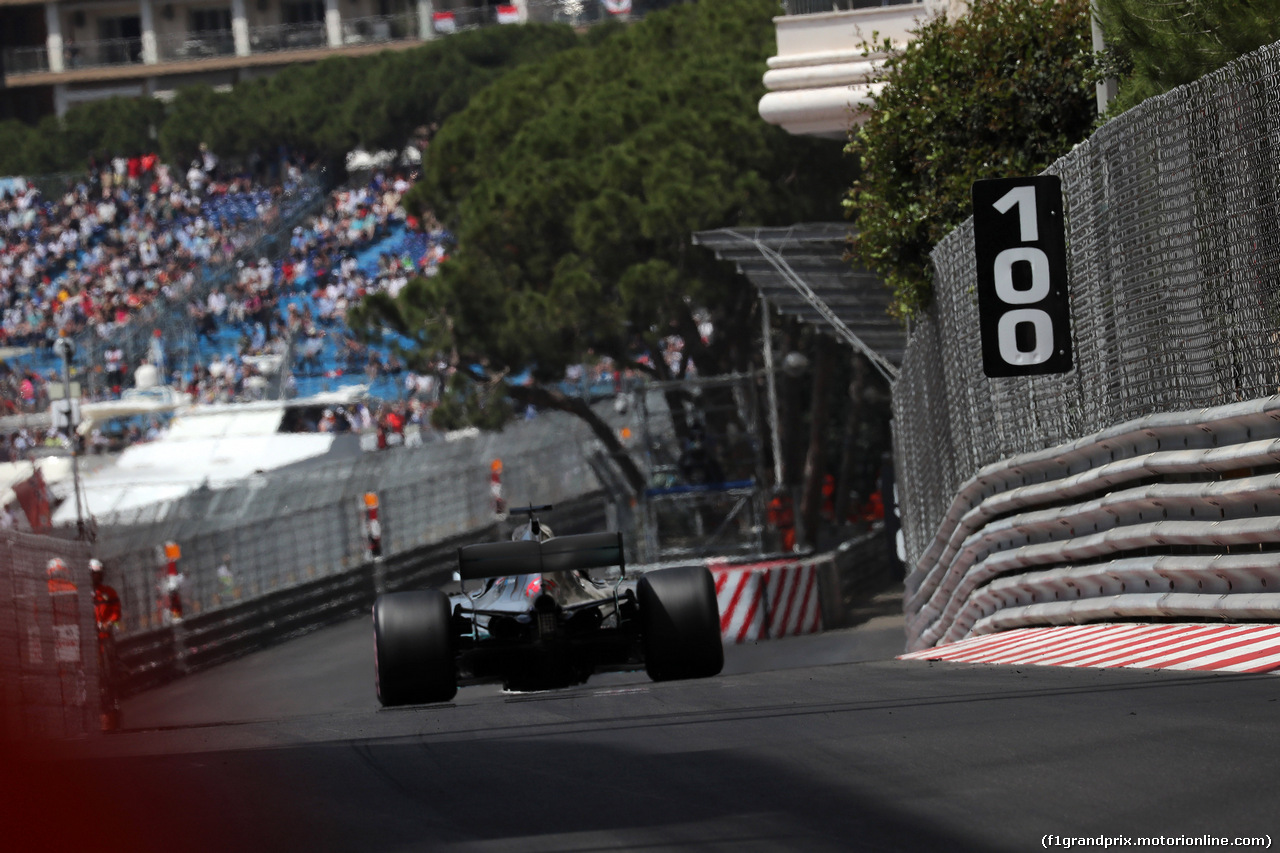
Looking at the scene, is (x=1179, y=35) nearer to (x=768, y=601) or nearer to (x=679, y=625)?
(x=679, y=625)

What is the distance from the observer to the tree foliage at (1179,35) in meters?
9.48

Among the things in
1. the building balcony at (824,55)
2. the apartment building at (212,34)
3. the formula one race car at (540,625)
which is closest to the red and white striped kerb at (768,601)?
the building balcony at (824,55)

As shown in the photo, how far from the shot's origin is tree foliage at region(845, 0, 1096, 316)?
12992mm

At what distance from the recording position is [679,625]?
1023cm

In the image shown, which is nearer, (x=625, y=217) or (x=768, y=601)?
(x=768, y=601)

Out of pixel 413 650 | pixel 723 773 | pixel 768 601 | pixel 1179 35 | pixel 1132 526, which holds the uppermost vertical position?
pixel 1179 35

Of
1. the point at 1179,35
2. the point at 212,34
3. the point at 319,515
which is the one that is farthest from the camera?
the point at 212,34

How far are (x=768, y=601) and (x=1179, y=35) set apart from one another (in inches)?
461

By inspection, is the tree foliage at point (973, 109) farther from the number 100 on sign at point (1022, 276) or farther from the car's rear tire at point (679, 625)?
the car's rear tire at point (679, 625)

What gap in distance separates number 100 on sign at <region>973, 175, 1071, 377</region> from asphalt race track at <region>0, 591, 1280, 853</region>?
243 cm

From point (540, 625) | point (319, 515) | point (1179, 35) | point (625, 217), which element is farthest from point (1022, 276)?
point (625, 217)

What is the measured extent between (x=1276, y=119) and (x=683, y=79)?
21.6 meters

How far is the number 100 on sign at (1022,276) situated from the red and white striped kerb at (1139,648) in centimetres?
167

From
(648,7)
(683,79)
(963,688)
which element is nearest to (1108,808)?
(963,688)
